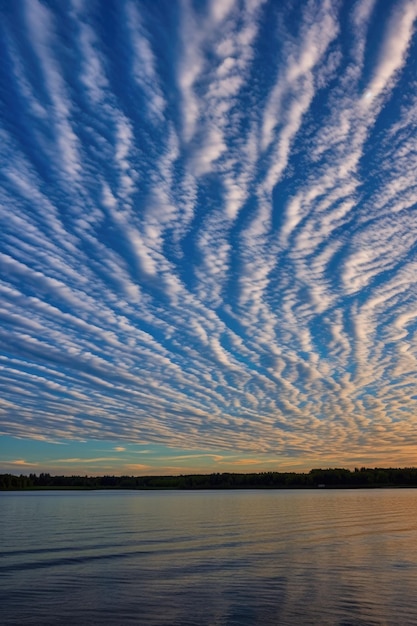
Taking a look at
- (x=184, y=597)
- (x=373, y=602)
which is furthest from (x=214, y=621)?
(x=373, y=602)

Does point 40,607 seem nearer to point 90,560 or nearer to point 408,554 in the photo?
point 90,560

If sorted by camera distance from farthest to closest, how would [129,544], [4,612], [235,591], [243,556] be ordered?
[129,544] < [243,556] < [235,591] < [4,612]

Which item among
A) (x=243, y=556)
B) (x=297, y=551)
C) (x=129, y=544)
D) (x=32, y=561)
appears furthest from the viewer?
(x=129, y=544)

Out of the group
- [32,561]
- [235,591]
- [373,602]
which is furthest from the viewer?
[32,561]

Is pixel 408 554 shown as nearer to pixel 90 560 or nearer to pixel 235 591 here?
pixel 235 591

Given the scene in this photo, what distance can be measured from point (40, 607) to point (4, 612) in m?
2.01

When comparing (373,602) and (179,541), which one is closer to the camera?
(373,602)

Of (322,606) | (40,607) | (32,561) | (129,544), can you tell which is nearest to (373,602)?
(322,606)

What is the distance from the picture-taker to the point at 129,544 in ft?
192

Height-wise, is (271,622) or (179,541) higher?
(179,541)

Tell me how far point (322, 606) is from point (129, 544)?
3341cm

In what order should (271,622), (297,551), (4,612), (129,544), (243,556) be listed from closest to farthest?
(271,622)
(4,612)
(243,556)
(297,551)
(129,544)

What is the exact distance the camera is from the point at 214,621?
27031mm

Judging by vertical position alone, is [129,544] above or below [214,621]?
above
